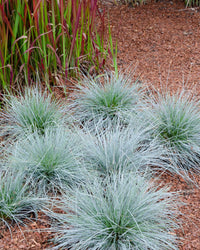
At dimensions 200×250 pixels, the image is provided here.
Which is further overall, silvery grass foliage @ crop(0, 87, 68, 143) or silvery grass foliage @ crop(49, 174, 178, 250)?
silvery grass foliage @ crop(0, 87, 68, 143)

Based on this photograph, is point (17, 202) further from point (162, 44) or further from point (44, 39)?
point (162, 44)

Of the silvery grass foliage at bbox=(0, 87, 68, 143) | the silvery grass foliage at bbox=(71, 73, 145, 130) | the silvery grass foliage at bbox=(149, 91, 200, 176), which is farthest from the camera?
the silvery grass foliage at bbox=(71, 73, 145, 130)

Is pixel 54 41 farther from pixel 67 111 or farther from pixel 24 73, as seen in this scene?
pixel 67 111

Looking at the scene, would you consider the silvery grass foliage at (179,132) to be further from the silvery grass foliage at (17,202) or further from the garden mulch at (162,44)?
the silvery grass foliage at (17,202)

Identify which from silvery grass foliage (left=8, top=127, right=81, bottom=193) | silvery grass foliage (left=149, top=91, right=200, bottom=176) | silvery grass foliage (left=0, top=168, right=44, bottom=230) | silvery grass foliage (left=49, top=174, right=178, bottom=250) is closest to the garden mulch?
silvery grass foliage (left=149, top=91, right=200, bottom=176)

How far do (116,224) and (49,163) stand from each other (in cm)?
73

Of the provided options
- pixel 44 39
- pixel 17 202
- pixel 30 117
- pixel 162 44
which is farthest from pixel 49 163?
pixel 162 44

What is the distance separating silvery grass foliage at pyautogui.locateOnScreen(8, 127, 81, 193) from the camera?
2.48 m

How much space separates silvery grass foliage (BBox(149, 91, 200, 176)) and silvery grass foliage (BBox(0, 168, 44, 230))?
3.57 feet

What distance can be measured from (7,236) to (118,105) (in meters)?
1.56

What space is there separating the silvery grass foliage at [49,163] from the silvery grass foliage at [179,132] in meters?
0.74

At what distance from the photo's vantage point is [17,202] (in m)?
2.29

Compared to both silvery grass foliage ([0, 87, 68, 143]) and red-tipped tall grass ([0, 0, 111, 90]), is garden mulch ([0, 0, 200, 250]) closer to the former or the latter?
red-tipped tall grass ([0, 0, 111, 90])

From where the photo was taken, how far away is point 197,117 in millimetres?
2971
